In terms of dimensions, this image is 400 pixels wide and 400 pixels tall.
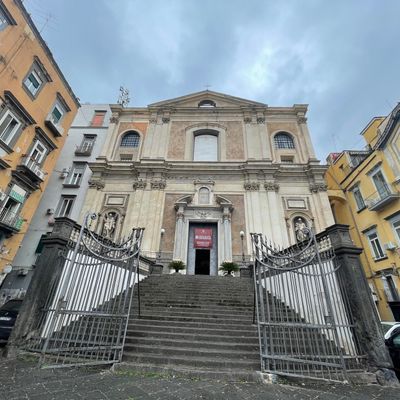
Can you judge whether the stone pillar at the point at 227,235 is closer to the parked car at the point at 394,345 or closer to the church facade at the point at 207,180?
the church facade at the point at 207,180

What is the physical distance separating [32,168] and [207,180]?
10846mm

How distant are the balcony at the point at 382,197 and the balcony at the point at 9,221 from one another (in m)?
20.9

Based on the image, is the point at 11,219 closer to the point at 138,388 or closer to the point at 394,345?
the point at 138,388

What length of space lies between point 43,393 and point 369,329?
17.6 feet

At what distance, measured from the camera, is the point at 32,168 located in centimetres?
1286

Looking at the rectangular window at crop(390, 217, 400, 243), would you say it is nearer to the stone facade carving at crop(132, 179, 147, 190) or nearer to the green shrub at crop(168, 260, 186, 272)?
the green shrub at crop(168, 260, 186, 272)

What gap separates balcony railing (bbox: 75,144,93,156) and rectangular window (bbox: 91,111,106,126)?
3080 millimetres

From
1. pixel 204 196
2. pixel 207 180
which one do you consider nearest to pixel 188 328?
pixel 204 196

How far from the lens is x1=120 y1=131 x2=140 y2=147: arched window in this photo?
18.7 meters

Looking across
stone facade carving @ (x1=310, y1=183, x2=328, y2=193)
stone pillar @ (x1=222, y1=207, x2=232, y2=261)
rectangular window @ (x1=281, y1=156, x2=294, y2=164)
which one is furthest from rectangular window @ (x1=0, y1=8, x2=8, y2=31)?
stone facade carving @ (x1=310, y1=183, x2=328, y2=193)

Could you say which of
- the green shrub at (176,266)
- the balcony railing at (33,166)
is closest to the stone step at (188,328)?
the green shrub at (176,266)

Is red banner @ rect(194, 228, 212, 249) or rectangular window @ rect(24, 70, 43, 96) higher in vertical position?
rectangular window @ rect(24, 70, 43, 96)

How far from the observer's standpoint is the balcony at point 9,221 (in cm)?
1143

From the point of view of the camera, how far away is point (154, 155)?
17297 millimetres
